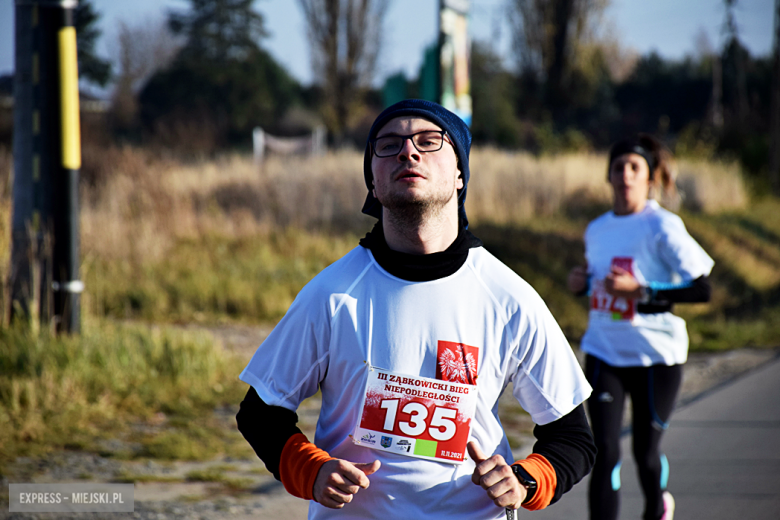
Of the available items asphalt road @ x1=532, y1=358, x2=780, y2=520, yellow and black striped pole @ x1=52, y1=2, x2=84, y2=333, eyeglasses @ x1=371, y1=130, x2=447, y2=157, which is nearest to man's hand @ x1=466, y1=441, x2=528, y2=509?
eyeglasses @ x1=371, y1=130, x2=447, y2=157

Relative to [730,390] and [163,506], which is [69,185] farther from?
[730,390]

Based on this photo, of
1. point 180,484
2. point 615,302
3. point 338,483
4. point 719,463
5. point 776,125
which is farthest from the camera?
point 776,125

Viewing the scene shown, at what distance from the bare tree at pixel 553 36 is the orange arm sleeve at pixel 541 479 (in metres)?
26.2

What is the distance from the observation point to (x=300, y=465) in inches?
71.4

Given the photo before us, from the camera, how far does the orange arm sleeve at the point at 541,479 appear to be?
6.02ft

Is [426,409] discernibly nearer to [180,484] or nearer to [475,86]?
[180,484]

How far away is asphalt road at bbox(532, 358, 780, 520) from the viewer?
4102mm

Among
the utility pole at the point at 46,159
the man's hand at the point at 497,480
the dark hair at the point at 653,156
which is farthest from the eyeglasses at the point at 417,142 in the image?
the utility pole at the point at 46,159

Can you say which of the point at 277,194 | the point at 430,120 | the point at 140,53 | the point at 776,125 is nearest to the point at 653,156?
the point at 430,120

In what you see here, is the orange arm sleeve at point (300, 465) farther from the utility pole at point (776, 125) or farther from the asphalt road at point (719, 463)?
the utility pole at point (776, 125)

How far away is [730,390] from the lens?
6.59m

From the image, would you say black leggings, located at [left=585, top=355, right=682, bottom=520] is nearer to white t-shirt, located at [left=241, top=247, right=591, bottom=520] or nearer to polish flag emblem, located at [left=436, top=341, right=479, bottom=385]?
white t-shirt, located at [left=241, top=247, right=591, bottom=520]

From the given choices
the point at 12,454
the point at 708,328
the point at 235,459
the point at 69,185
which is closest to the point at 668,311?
the point at 235,459

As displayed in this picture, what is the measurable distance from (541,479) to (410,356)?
0.44 meters
